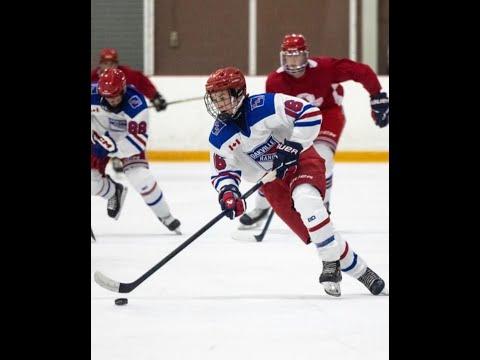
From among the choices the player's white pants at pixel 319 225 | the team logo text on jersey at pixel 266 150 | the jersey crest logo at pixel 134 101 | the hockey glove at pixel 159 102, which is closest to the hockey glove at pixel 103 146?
the jersey crest logo at pixel 134 101

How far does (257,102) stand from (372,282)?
2.49 feet

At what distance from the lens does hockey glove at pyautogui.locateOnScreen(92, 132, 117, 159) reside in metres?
4.96

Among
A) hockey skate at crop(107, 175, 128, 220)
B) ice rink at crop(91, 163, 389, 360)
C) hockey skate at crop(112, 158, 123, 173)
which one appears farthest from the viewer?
hockey skate at crop(112, 158, 123, 173)

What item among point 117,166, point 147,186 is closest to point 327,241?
point 147,186

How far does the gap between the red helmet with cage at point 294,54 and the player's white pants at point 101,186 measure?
115 centimetres

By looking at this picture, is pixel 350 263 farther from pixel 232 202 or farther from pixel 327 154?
pixel 327 154

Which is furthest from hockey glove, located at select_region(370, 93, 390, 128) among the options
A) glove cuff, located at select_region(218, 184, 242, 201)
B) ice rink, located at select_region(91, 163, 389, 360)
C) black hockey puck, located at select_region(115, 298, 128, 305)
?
black hockey puck, located at select_region(115, 298, 128, 305)

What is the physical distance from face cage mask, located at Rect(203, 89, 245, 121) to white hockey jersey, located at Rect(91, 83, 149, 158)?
5.31ft

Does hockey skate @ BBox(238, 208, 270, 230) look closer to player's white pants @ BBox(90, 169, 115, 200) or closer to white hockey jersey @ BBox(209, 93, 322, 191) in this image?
player's white pants @ BBox(90, 169, 115, 200)

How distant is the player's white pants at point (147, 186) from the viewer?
4.97 metres

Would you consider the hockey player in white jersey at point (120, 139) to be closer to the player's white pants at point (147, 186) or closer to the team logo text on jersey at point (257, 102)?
the player's white pants at point (147, 186)

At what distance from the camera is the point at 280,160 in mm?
3273
